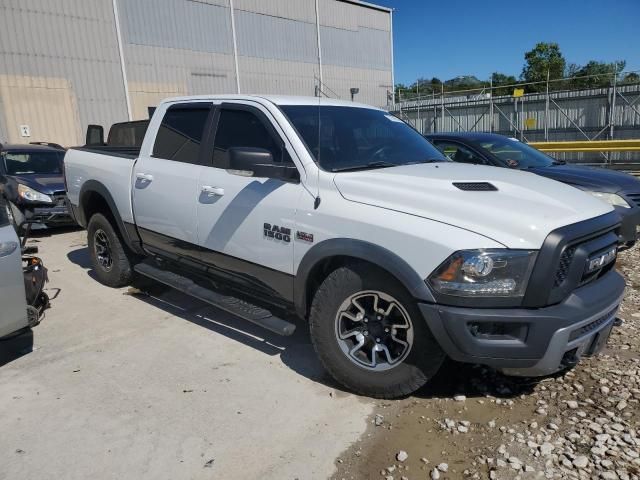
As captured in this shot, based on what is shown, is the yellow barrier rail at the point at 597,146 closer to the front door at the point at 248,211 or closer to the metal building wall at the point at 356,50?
the front door at the point at 248,211

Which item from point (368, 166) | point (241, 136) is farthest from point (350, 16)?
point (368, 166)

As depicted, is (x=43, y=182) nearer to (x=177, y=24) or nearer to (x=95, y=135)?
(x=95, y=135)

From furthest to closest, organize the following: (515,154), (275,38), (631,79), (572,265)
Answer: (275,38)
(631,79)
(515,154)
(572,265)

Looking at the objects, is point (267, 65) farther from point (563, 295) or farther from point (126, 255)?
point (563, 295)

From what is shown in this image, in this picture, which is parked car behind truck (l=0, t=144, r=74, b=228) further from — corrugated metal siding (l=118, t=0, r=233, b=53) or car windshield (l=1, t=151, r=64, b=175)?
corrugated metal siding (l=118, t=0, r=233, b=53)

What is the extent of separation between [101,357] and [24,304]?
707 mm

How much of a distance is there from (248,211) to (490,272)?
176 cm

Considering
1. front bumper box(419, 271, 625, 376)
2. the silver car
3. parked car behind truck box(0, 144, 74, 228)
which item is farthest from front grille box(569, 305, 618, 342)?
parked car behind truck box(0, 144, 74, 228)

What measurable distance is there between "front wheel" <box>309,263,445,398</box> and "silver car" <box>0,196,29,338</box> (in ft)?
6.82

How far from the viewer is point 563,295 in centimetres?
271

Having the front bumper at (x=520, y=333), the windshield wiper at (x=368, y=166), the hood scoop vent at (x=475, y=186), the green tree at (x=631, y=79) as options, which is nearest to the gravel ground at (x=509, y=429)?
the front bumper at (x=520, y=333)

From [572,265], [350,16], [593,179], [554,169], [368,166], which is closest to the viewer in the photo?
[572,265]

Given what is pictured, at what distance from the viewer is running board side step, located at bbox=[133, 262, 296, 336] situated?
11.5ft

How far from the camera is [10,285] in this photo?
3418 millimetres
